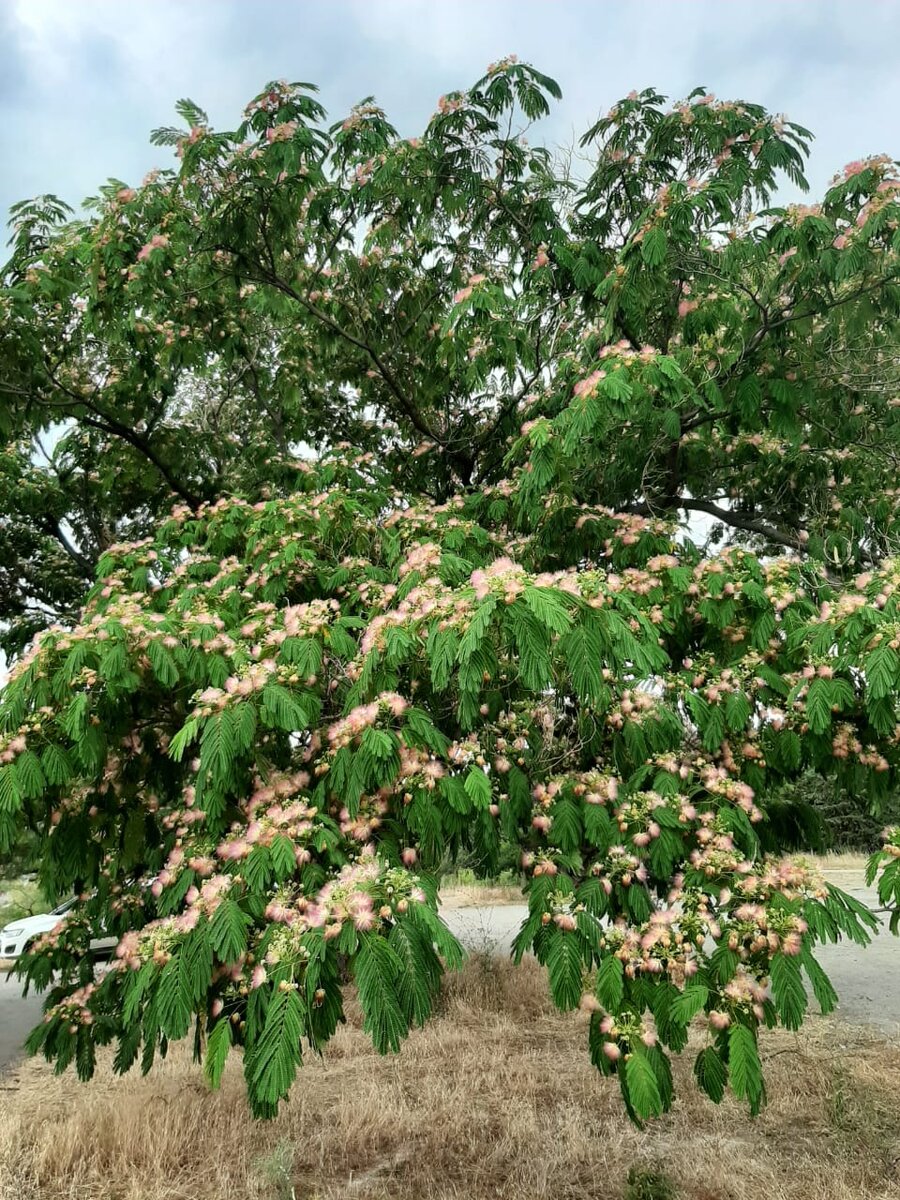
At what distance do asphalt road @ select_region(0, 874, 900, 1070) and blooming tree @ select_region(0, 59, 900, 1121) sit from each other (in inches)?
208

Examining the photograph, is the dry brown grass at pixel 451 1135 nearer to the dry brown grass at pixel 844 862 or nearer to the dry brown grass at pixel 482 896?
the dry brown grass at pixel 482 896

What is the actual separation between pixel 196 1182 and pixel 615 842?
3.48 meters

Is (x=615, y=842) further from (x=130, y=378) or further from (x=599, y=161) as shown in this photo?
(x=130, y=378)

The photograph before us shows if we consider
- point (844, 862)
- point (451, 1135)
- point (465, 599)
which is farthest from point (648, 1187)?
point (844, 862)

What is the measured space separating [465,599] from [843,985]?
10097mm

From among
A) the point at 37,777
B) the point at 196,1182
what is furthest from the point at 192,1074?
the point at 37,777

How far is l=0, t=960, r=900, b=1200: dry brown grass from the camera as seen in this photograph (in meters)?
4.59

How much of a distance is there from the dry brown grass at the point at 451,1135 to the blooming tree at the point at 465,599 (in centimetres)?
89

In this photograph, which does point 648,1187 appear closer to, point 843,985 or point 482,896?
point 843,985

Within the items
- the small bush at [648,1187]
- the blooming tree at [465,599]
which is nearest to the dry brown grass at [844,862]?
the blooming tree at [465,599]

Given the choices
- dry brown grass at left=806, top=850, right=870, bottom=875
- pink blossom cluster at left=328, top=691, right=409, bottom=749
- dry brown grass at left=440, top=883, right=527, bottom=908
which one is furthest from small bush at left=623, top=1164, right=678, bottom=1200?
dry brown grass at left=806, top=850, right=870, bottom=875

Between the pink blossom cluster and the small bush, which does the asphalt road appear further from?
the pink blossom cluster

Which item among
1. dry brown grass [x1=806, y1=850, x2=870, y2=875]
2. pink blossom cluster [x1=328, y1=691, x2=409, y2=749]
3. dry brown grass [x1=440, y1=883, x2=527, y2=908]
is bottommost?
dry brown grass [x1=440, y1=883, x2=527, y2=908]

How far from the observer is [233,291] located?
637cm
